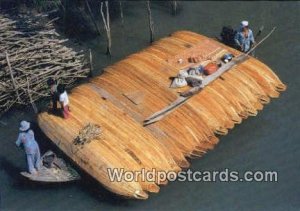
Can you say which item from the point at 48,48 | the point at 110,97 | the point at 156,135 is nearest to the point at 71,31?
the point at 48,48

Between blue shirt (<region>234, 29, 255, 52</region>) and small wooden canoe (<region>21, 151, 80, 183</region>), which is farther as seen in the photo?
blue shirt (<region>234, 29, 255, 52</region>)

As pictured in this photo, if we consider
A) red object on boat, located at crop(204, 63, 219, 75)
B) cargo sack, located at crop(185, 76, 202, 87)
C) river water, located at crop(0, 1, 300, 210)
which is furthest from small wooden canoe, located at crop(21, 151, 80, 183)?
red object on boat, located at crop(204, 63, 219, 75)

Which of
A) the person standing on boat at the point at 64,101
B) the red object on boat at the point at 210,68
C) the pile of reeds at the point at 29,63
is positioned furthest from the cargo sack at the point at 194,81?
the pile of reeds at the point at 29,63

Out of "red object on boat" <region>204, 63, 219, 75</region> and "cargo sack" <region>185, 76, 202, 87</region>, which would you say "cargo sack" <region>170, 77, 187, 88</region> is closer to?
"cargo sack" <region>185, 76, 202, 87</region>

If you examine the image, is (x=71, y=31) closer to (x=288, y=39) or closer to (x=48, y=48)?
(x=48, y=48)

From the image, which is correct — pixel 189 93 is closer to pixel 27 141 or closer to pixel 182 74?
pixel 182 74

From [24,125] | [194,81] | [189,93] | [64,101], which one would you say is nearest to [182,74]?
[194,81]
